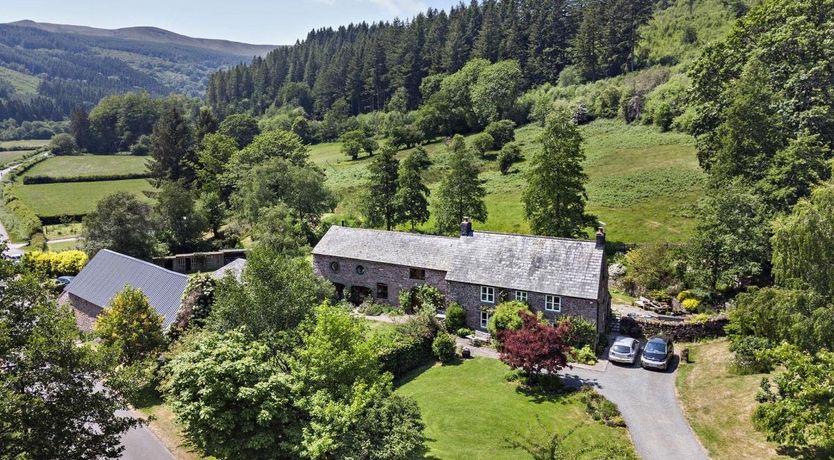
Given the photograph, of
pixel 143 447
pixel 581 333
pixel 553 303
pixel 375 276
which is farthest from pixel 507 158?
pixel 143 447

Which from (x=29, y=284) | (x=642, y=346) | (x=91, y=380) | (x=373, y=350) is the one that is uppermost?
(x=29, y=284)

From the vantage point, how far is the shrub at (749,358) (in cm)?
2908

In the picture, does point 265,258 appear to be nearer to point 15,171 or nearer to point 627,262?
point 627,262

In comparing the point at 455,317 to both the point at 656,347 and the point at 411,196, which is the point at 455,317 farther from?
the point at 411,196

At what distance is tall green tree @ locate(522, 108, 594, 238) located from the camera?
4875cm

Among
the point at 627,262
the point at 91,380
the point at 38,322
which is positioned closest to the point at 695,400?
the point at 627,262

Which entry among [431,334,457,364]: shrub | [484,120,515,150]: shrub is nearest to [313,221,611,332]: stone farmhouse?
[431,334,457,364]: shrub

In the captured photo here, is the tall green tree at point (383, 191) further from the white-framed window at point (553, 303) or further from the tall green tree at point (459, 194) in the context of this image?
the white-framed window at point (553, 303)

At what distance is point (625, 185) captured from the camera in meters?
68.9

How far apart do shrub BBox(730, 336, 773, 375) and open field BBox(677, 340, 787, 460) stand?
1.62 ft

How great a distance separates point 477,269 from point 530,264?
13.2ft

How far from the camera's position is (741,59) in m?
56.2

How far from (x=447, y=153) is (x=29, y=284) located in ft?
278

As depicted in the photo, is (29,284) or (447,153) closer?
(29,284)
